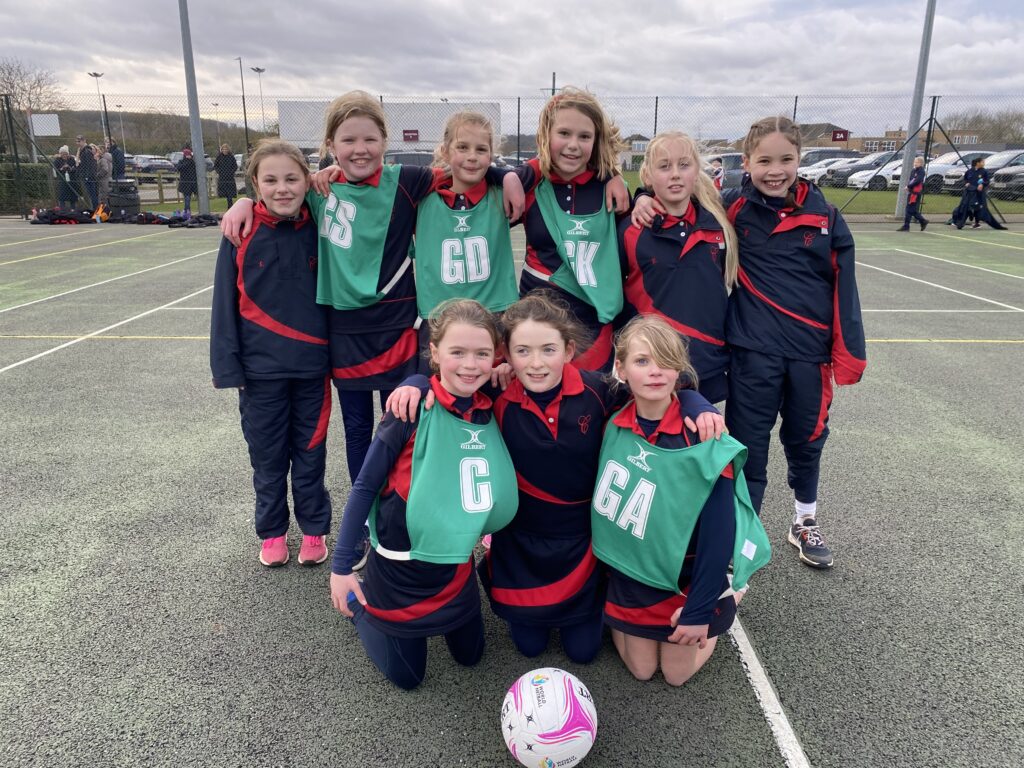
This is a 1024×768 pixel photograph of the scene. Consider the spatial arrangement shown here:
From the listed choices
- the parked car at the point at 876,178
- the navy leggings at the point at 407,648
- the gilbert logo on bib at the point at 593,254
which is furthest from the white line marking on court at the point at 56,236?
the parked car at the point at 876,178

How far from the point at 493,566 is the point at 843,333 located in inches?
66.2

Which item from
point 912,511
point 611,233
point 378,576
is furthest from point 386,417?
point 912,511

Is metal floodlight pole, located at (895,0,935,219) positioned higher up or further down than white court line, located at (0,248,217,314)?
higher up

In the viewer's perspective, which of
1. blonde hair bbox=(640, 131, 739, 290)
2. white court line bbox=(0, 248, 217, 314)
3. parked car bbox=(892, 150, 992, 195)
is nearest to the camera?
blonde hair bbox=(640, 131, 739, 290)

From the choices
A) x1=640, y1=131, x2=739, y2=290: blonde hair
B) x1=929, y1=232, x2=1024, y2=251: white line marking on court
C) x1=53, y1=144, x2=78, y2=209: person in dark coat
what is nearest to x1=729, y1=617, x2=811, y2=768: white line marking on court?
x1=640, y1=131, x2=739, y2=290: blonde hair

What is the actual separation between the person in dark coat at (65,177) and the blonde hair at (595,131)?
18819 mm

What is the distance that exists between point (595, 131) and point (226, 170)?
18.2 meters

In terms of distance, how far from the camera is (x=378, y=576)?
7.66 feet

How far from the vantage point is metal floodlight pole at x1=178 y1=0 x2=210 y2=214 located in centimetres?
1600

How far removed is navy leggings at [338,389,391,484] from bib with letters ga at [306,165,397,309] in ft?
1.56

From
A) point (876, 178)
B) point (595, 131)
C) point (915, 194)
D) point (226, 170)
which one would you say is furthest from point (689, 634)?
point (876, 178)

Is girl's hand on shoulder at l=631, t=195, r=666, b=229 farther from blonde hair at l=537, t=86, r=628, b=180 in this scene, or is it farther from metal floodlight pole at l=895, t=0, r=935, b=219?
metal floodlight pole at l=895, t=0, r=935, b=219

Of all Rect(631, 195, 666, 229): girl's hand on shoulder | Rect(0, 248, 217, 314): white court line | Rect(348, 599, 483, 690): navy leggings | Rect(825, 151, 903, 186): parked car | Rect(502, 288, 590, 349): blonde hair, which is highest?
Rect(825, 151, 903, 186): parked car

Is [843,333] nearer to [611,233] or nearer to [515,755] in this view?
[611,233]
